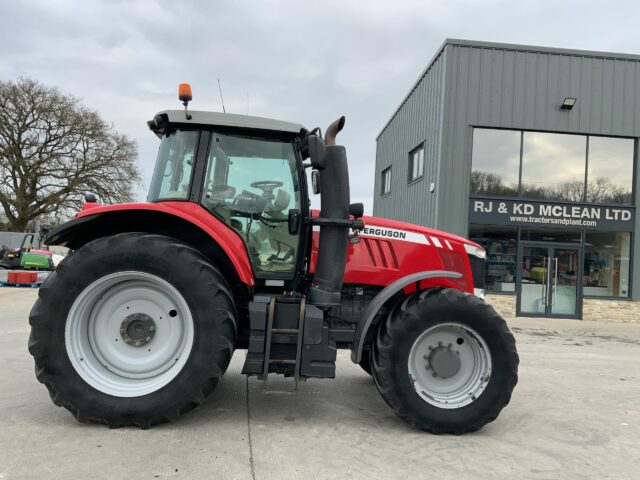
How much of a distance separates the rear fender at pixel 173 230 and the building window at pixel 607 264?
12076 millimetres

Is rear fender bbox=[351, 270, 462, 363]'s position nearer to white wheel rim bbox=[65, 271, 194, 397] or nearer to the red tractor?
the red tractor

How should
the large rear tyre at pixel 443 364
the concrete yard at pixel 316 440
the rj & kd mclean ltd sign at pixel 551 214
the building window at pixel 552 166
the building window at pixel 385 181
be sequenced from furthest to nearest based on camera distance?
the building window at pixel 385 181, the building window at pixel 552 166, the rj & kd mclean ltd sign at pixel 551 214, the large rear tyre at pixel 443 364, the concrete yard at pixel 316 440

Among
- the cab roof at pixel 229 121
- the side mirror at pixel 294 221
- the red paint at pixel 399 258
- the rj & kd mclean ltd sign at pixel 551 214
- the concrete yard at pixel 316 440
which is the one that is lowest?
the concrete yard at pixel 316 440

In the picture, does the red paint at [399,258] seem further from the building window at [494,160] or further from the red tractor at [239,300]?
the building window at [494,160]

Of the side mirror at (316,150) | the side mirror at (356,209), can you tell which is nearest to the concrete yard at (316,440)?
the side mirror at (356,209)

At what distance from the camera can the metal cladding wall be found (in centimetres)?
1304

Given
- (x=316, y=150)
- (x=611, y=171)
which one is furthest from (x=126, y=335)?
(x=611, y=171)

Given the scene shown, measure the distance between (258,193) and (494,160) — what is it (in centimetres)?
1042

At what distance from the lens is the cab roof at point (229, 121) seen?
380 centimetres

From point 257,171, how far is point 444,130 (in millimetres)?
9702

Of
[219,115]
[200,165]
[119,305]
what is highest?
[219,115]

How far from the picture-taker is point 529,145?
42.1 feet

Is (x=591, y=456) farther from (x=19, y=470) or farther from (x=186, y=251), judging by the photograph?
(x=19, y=470)

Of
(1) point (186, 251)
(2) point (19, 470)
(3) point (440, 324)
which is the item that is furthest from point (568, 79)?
(2) point (19, 470)
